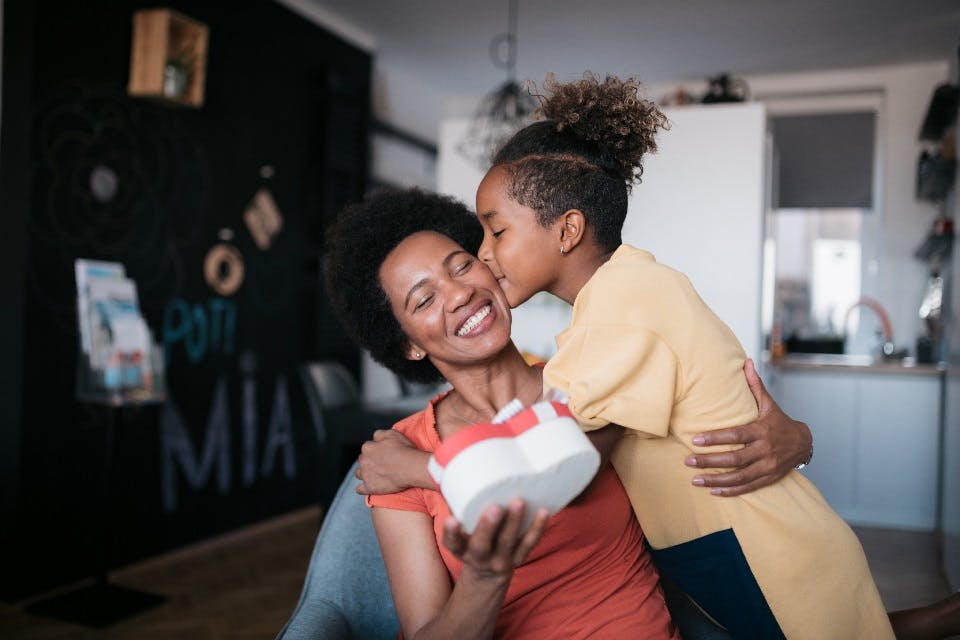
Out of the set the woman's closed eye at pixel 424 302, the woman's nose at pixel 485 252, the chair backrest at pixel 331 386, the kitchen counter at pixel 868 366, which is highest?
the woman's nose at pixel 485 252

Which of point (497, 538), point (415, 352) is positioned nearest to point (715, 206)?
point (415, 352)

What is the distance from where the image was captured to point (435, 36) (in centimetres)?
561

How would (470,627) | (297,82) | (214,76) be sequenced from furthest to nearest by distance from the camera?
(297,82)
(214,76)
(470,627)

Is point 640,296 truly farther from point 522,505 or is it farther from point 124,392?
point 124,392

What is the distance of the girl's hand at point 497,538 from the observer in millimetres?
782

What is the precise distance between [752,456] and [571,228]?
21.0 inches

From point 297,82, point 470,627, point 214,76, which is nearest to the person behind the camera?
point 470,627

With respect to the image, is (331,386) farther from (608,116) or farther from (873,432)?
(873,432)

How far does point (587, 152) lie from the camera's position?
1542 mm

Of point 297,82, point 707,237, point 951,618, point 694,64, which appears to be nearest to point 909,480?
point 707,237

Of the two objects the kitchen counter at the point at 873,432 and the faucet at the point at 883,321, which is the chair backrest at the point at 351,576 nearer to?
the kitchen counter at the point at 873,432

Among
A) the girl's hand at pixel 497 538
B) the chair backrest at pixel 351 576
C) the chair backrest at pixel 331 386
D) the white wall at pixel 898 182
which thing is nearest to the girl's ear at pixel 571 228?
the chair backrest at pixel 351 576

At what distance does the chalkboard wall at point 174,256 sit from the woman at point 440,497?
6.78ft

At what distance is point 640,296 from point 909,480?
4.78 m
